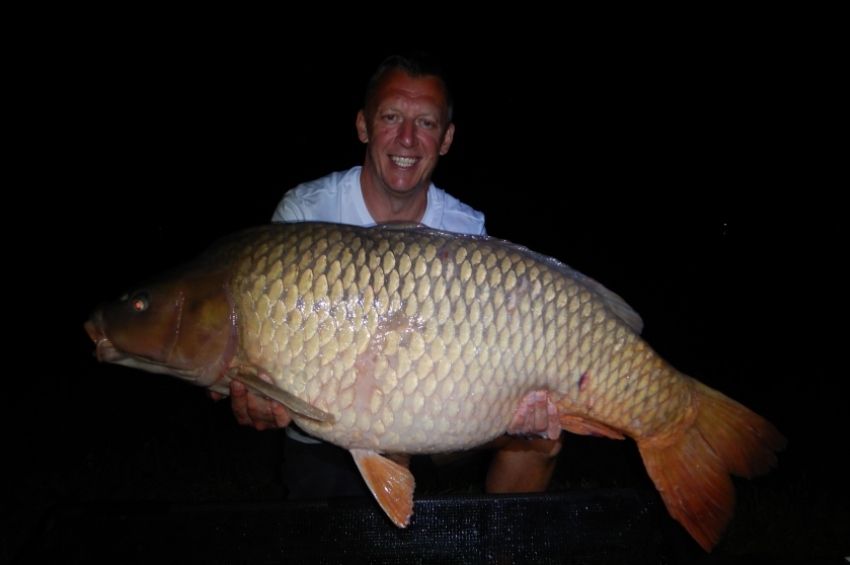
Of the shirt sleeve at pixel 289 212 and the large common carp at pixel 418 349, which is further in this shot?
the shirt sleeve at pixel 289 212

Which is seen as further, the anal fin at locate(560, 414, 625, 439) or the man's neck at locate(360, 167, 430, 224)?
the man's neck at locate(360, 167, 430, 224)

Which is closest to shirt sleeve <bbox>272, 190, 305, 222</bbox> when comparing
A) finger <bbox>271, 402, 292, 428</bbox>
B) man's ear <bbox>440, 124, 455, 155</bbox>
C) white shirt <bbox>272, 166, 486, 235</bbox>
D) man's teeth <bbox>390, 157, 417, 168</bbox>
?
white shirt <bbox>272, 166, 486, 235</bbox>

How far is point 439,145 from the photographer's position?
6.64 ft

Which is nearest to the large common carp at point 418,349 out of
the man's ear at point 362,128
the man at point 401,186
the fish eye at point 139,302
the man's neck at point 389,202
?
the fish eye at point 139,302

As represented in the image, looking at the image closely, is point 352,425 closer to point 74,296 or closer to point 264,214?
point 74,296

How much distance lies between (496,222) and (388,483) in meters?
13.1

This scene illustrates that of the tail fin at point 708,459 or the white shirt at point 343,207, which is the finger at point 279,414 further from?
the tail fin at point 708,459

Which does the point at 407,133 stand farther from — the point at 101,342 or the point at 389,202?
the point at 101,342

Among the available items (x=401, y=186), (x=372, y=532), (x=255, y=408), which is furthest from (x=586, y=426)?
(x=401, y=186)

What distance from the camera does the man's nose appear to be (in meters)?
1.92

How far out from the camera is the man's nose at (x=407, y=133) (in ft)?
6.31

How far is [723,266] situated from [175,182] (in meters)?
17.4

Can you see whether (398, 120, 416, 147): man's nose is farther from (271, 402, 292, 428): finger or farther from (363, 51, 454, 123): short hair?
(271, 402, 292, 428): finger

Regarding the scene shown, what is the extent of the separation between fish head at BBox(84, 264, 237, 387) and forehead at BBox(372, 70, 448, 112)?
2.94 feet
